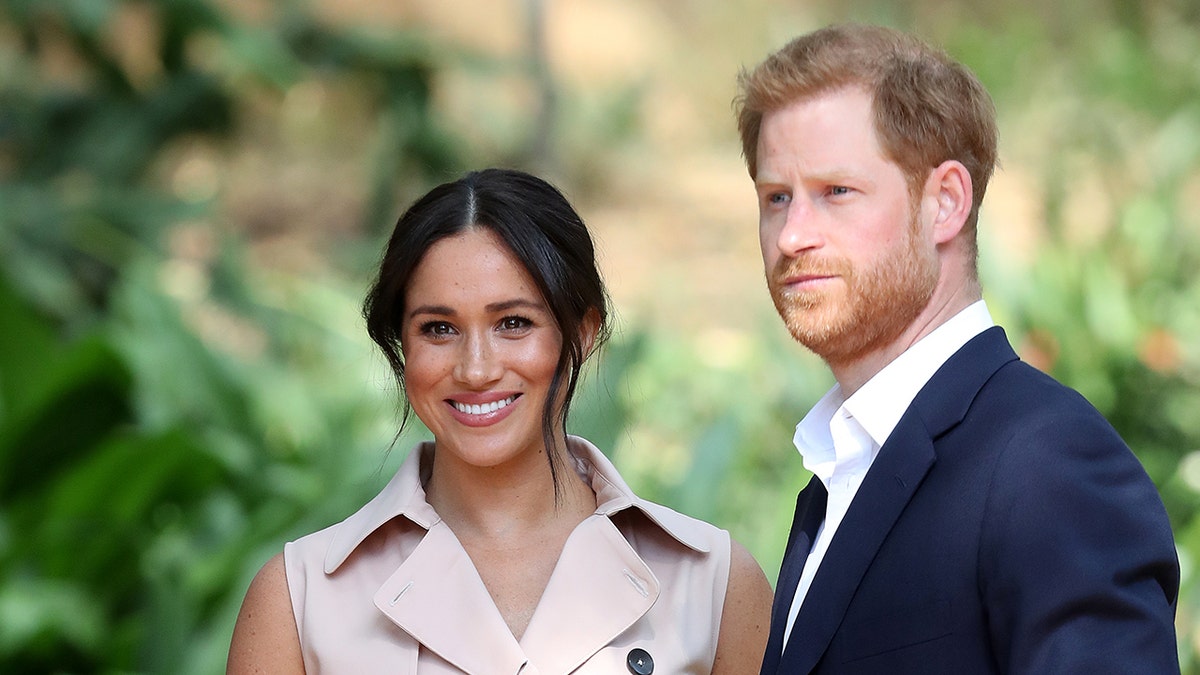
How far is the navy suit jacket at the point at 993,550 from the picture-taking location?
4.66 ft

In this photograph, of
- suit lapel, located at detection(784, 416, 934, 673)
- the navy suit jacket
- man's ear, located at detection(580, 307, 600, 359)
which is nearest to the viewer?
the navy suit jacket

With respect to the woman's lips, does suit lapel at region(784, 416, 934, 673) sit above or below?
below

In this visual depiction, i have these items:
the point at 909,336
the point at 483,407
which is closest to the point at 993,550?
the point at 909,336

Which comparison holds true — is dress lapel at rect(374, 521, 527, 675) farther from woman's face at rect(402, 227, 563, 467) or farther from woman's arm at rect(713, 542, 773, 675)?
woman's arm at rect(713, 542, 773, 675)

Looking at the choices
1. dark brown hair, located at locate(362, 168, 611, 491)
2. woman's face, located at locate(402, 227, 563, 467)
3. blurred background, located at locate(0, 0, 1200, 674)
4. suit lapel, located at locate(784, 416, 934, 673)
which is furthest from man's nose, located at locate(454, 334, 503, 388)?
blurred background, located at locate(0, 0, 1200, 674)

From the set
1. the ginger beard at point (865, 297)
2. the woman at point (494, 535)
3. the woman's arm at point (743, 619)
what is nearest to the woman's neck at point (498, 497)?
the woman at point (494, 535)

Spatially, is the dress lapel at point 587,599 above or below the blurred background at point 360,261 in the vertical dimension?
below

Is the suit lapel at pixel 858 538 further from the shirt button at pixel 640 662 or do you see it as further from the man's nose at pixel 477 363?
the man's nose at pixel 477 363

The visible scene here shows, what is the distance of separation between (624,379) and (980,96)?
2580 millimetres

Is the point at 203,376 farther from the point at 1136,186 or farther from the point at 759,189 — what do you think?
the point at 1136,186

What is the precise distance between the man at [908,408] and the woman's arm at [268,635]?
0.64 meters

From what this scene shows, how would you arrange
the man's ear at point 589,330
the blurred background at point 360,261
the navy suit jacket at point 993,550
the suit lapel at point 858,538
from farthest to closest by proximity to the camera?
1. the blurred background at point 360,261
2. the man's ear at point 589,330
3. the suit lapel at point 858,538
4. the navy suit jacket at point 993,550

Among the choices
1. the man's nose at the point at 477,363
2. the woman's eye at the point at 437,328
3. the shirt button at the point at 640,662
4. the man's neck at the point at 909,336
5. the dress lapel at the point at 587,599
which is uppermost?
the woman's eye at the point at 437,328

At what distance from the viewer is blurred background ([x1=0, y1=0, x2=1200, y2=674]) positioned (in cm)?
391
